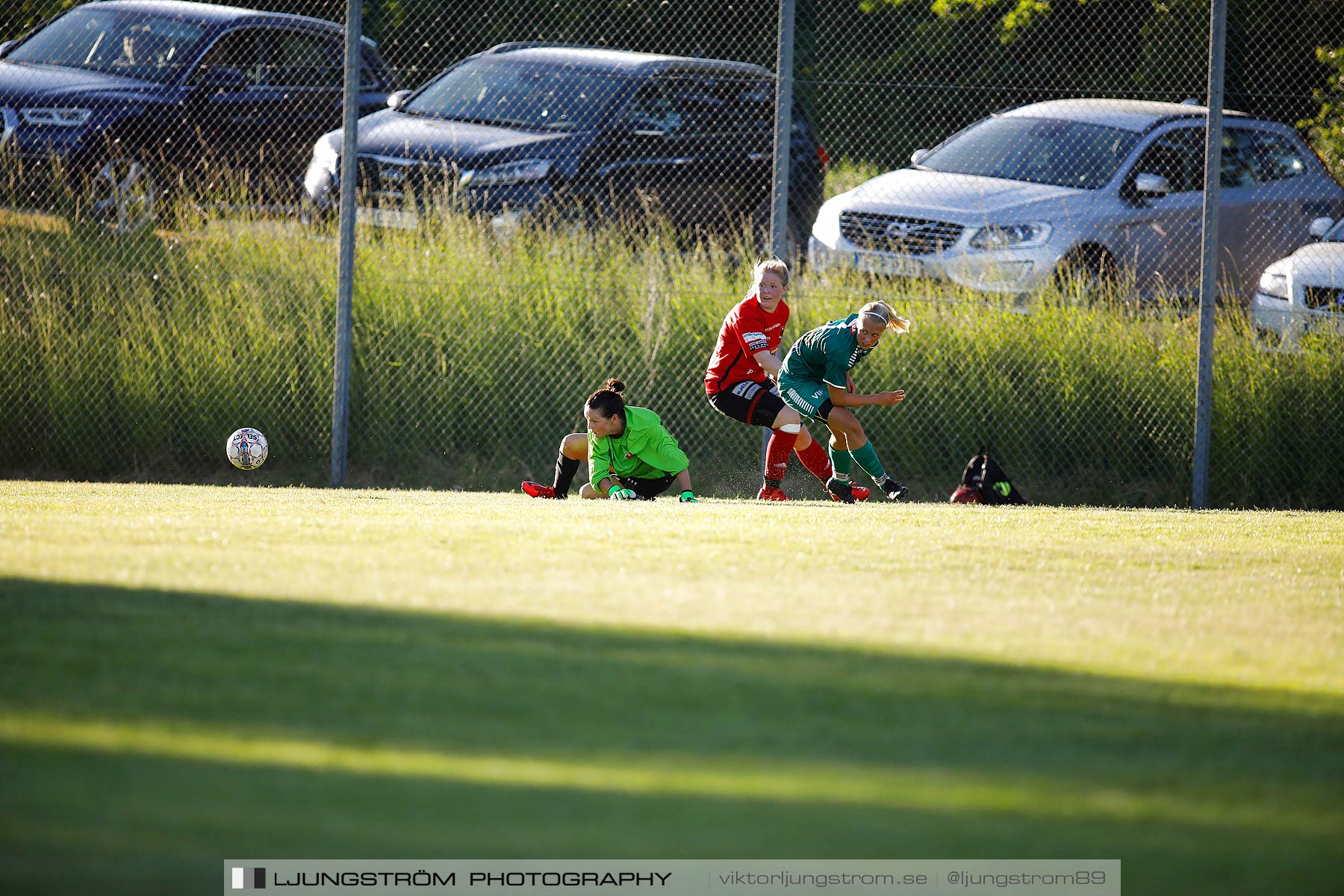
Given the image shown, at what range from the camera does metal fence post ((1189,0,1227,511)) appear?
878 centimetres

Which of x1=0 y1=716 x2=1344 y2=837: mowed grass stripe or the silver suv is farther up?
the silver suv

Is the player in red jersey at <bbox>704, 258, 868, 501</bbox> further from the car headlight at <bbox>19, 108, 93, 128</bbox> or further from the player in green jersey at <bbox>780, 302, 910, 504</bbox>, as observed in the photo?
the car headlight at <bbox>19, 108, 93, 128</bbox>

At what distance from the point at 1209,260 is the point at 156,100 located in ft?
24.5

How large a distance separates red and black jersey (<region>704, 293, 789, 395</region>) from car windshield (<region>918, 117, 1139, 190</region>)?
2.91 metres

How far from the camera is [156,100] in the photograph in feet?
35.2

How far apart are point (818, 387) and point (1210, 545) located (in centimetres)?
250

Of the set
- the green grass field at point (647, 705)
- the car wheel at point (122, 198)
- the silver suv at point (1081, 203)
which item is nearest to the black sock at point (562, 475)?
the green grass field at point (647, 705)

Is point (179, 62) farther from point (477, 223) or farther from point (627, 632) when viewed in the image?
point (627, 632)

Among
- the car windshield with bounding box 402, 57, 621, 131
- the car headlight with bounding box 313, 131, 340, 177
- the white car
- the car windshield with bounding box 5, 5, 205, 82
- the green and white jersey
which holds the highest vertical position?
the car windshield with bounding box 5, 5, 205, 82

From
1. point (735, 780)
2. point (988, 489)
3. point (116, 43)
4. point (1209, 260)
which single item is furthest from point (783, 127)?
point (735, 780)

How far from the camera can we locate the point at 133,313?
950 centimetres

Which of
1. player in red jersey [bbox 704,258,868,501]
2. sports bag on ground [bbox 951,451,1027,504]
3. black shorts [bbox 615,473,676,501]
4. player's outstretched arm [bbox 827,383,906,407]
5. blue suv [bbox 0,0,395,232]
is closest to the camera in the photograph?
player's outstretched arm [bbox 827,383,906,407]

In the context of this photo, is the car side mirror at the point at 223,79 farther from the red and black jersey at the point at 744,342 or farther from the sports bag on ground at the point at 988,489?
the sports bag on ground at the point at 988,489

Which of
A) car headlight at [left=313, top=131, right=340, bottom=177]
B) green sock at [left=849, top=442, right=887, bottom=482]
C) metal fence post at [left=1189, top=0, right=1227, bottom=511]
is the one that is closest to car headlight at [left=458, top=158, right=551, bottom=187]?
car headlight at [left=313, top=131, right=340, bottom=177]
